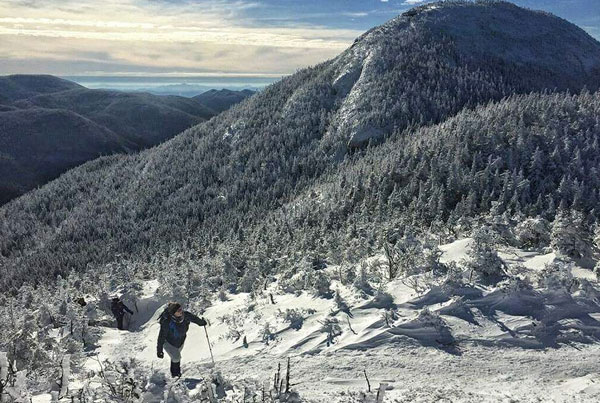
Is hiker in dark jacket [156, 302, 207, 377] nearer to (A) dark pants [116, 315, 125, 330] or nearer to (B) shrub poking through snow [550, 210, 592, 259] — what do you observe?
(A) dark pants [116, 315, 125, 330]

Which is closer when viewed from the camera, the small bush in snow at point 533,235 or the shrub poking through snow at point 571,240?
the shrub poking through snow at point 571,240

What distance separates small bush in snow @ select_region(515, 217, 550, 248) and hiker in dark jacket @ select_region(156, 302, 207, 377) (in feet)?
41.7

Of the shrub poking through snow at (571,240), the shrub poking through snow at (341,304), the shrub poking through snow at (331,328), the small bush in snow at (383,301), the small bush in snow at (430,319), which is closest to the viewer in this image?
the small bush in snow at (430,319)

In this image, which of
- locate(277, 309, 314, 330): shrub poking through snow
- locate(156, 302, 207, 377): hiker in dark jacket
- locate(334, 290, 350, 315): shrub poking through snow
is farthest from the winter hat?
locate(334, 290, 350, 315): shrub poking through snow

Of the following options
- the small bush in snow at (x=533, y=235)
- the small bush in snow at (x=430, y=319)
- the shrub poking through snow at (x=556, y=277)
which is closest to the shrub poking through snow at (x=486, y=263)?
the shrub poking through snow at (x=556, y=277)

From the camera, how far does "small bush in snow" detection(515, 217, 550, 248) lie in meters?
15.1

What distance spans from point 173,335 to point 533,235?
13490mm

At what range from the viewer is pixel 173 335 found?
32.3 feet

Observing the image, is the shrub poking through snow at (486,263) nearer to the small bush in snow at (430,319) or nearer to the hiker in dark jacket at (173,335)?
the small bush in snow at (430,319)

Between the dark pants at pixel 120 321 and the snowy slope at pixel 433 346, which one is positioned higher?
the snowy slope at pixel 433 346

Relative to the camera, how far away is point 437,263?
43.3 ft

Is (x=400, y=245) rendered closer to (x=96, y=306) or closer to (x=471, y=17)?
(x=96, y=306)

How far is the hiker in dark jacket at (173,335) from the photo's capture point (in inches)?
387

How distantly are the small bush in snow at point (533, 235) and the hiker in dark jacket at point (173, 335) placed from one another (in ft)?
41.7
